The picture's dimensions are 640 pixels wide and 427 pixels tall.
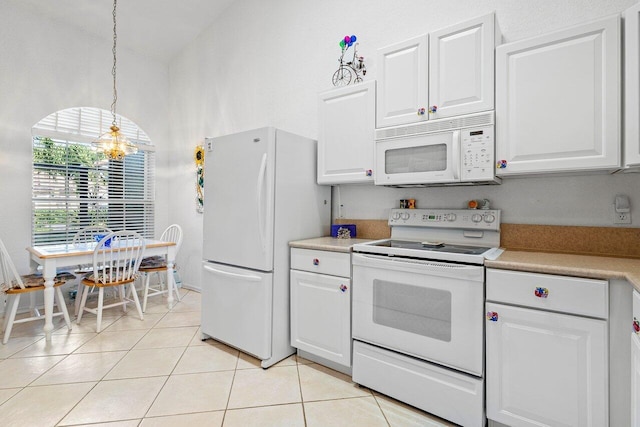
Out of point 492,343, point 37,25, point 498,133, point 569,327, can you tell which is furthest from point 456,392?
point 37,25

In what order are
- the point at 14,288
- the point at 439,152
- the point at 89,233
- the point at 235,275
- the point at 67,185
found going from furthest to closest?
the point at 89,233
the point at 67,185
the point at 14,288
the point at 235,275
the point at 439,152

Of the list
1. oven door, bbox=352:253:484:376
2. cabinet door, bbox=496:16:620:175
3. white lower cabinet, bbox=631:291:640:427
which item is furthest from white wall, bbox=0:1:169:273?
white lower cabinet, bbox=631:291:640:427

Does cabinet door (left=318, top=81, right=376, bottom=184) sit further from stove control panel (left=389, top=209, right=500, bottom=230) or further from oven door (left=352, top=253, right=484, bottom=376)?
oven door (left=352, top=253, right=484, bottom=376)

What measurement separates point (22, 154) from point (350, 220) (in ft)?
12.0

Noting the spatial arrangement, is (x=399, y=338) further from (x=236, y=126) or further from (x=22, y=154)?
(x=22, y=154)

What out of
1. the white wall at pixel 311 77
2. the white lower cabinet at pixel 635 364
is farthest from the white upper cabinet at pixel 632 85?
the white lower cabinet at pixel 635 364

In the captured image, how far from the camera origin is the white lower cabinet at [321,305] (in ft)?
6.97

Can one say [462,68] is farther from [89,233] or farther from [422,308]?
[89,233]

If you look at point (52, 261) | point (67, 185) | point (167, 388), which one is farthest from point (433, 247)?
point (67, 185)

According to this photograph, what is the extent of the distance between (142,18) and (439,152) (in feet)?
13.1

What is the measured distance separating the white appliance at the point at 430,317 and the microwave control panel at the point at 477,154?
384mm

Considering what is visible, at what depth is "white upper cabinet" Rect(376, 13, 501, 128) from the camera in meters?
1.81

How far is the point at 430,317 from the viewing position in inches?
69.4

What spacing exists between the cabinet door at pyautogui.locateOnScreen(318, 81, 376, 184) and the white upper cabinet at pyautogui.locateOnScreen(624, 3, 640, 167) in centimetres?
130
